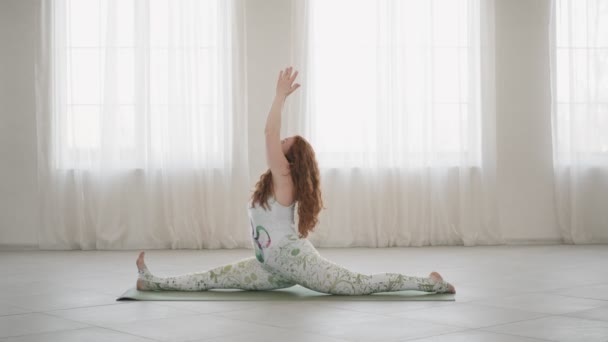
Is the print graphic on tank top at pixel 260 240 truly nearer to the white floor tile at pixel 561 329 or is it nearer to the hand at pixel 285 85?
the hand at pixel 285 85

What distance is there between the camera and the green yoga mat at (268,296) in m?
4.00

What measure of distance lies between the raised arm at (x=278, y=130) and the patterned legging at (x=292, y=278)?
1.05 ft

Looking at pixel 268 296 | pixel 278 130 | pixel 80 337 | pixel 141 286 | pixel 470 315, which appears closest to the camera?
pixel 80 337

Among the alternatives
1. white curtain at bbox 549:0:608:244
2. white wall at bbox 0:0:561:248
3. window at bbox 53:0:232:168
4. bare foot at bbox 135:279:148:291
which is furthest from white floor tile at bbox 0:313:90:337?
white curtain at bbox 549:0:608:244

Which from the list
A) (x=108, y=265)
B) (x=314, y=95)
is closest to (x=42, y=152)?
(x=108, y=265)

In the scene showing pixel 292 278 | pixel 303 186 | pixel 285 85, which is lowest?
pixel 292 278

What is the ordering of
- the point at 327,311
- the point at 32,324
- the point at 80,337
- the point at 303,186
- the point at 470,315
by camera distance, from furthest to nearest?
the point at 303,186 → the point at 327,311 → the point at 470,315 → the point at 32,324 → the point at 80,337

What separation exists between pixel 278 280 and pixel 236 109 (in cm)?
326

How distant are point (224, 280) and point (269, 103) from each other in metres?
3.36

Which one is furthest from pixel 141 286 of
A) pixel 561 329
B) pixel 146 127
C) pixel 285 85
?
pixel 146 127

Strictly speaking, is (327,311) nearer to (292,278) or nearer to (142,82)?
(292,278)

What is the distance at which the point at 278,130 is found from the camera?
12.7ft

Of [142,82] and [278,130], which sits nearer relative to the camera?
[278,130]

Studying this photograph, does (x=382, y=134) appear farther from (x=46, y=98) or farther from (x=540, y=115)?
(x=46, y=98)
